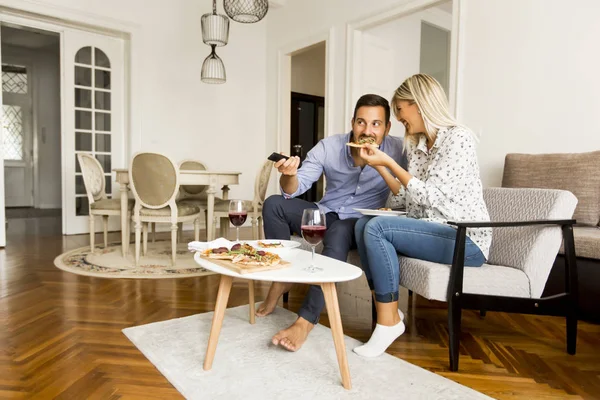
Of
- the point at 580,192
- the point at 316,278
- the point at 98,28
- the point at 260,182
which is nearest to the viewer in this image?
the point at 316,278

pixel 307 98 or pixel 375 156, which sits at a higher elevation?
pixel 307 98

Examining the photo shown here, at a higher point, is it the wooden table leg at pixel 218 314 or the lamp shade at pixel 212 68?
the lamp shade at pixel 212 68

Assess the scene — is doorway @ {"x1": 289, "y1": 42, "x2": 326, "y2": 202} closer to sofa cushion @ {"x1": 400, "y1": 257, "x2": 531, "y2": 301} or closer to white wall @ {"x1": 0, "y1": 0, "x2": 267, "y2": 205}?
white wall @ {"x1": 0, "y1": 0, "x2": 267, "y2": 205}

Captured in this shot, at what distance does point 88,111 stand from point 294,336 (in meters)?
4.13

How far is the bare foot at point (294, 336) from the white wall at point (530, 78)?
2.24 metres

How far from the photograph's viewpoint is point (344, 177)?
7.29 ft

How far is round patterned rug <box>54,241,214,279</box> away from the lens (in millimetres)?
2914

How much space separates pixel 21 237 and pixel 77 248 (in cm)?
97

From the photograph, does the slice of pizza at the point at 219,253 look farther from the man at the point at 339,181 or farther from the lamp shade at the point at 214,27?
the lamp shade at the point at 214,27

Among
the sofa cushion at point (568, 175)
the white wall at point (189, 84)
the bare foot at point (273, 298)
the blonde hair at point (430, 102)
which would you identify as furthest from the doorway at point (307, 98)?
the blonde hair at point (430, 102)

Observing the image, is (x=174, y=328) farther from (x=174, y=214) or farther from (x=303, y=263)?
(x=174, y=214)

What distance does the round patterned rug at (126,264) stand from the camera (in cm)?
Result: 291

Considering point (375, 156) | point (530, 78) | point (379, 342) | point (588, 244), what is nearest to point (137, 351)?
point (379, 342)

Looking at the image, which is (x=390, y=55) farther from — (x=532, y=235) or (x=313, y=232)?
(x=313, y=232)
